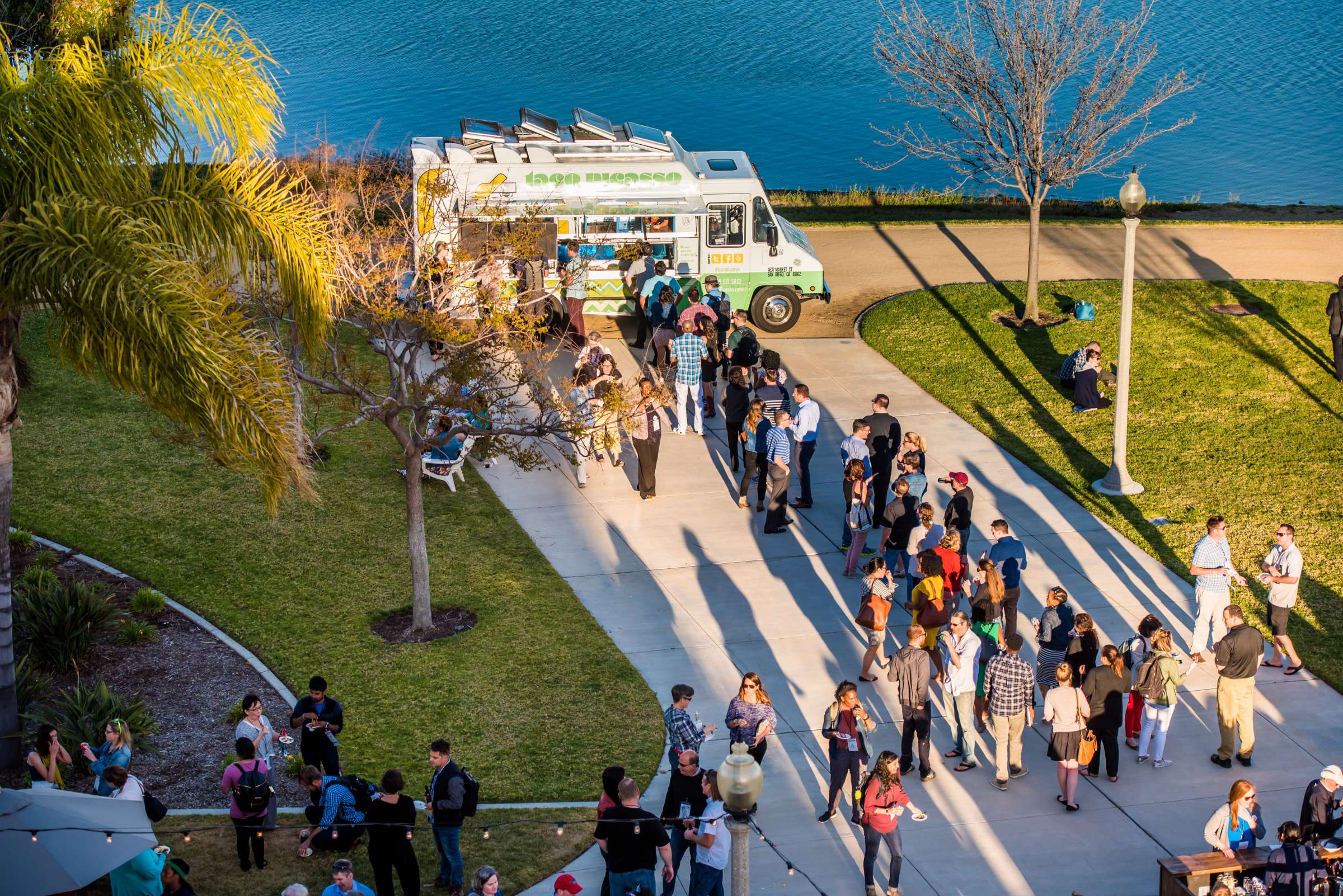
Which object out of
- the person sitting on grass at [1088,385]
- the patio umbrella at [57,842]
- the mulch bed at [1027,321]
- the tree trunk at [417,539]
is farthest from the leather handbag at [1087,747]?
the mulch bed at [1027,321]

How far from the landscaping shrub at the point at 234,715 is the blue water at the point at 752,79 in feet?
116

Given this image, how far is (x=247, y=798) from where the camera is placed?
9945mm

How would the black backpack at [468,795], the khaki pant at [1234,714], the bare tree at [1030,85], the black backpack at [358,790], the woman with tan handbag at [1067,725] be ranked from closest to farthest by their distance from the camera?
the black backpack at [468,795] < the black backpack at [358,790] < the woman with tan handbag at [1067,725] < the khaki pant at [1234,714] < the bare tree at [1030,85]

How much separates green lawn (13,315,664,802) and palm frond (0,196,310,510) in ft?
10.4

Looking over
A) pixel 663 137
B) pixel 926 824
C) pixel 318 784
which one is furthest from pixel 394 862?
pixel 663 137

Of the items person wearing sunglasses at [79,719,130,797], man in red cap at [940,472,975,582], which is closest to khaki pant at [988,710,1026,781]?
man in red cap at [940,472,975,582]

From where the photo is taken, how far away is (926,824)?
10930 mm

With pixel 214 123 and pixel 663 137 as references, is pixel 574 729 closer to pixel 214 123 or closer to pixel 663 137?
pixel 214 123

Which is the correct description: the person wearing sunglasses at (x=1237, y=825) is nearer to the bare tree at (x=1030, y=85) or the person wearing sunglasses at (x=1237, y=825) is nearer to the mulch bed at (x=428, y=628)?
the mulch bed at (x=428, y=628)

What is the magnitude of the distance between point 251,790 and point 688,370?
968 cm

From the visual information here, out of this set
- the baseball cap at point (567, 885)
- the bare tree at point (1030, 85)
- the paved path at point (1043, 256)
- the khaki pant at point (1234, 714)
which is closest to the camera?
the baseball cap at point (567, 885)

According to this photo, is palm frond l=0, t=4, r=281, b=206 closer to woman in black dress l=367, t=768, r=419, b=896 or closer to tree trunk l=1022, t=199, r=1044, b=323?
woman in black dress l=367, t=768, r=419, b=896

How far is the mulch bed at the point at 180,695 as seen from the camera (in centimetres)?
1130

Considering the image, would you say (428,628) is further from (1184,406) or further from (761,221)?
(1184,406)
